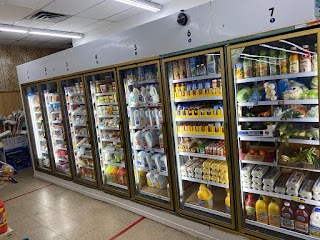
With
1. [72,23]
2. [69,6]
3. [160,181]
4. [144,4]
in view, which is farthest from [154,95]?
[72,23]

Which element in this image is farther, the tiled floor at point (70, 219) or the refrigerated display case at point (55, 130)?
the refrigerated display case at point (55, 130)

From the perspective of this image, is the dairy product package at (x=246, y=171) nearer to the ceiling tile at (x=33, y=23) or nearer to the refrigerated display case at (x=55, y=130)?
the refrigerated display case at (x=55, y=130)

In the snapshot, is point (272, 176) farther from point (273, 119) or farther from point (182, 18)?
point (182, 18)

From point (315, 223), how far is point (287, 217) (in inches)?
9.4

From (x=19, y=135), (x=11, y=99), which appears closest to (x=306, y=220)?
(x=19, y=135)

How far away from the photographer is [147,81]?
3402 mm

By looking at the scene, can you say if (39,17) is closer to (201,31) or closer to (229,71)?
(201,31)

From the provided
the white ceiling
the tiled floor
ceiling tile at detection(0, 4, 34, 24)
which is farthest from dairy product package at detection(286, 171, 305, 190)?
ceiling tile at detection(0, 4, 34, 24)

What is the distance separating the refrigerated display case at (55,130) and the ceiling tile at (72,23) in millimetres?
1898

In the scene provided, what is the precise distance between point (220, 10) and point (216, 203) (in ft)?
7.48

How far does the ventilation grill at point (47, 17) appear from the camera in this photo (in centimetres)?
531

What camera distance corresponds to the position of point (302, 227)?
92.3 inches

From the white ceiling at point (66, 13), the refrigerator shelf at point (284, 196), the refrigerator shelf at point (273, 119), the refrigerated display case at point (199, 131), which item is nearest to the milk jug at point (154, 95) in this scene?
the refrigerated display case at point (199, 131)

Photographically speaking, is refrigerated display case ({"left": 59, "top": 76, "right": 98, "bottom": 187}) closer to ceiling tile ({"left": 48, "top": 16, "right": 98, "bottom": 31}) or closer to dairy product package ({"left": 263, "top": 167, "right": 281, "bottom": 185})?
ceiling tile ({"left": 48, "top": 16, "right": 98, "bottom": 31})
